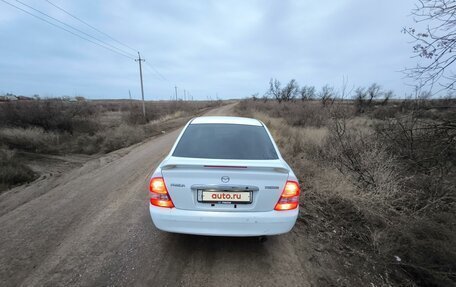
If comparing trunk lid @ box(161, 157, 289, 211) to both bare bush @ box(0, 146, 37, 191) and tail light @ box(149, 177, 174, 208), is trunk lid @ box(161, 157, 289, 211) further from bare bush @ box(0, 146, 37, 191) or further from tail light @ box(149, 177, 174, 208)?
bare bush @ box(0, 146, 37, 191)

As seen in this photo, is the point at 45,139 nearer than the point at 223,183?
No

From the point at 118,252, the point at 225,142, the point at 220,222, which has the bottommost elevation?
the point at 118,252

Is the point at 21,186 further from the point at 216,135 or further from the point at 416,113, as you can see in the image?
the point at 416,113

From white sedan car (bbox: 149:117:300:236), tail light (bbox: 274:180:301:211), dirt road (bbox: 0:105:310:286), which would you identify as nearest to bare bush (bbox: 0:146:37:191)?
dirt road (bbox: 0:105:310:286)

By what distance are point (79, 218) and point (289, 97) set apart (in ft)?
162

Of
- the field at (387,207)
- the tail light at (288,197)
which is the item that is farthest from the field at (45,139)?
the field at (387,207)

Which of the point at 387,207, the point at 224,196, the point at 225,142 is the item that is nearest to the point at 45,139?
the point at 225,142

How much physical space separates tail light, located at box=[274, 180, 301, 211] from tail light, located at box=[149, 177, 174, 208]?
127 cm

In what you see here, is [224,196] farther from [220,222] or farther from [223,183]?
[220,222]

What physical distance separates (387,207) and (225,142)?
3.25 meters

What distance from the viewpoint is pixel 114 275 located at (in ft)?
9.17

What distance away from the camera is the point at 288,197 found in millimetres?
2906

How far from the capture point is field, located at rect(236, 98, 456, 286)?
2969 millimetres

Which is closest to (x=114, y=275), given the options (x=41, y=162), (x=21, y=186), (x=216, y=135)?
(x=216, y=135)
